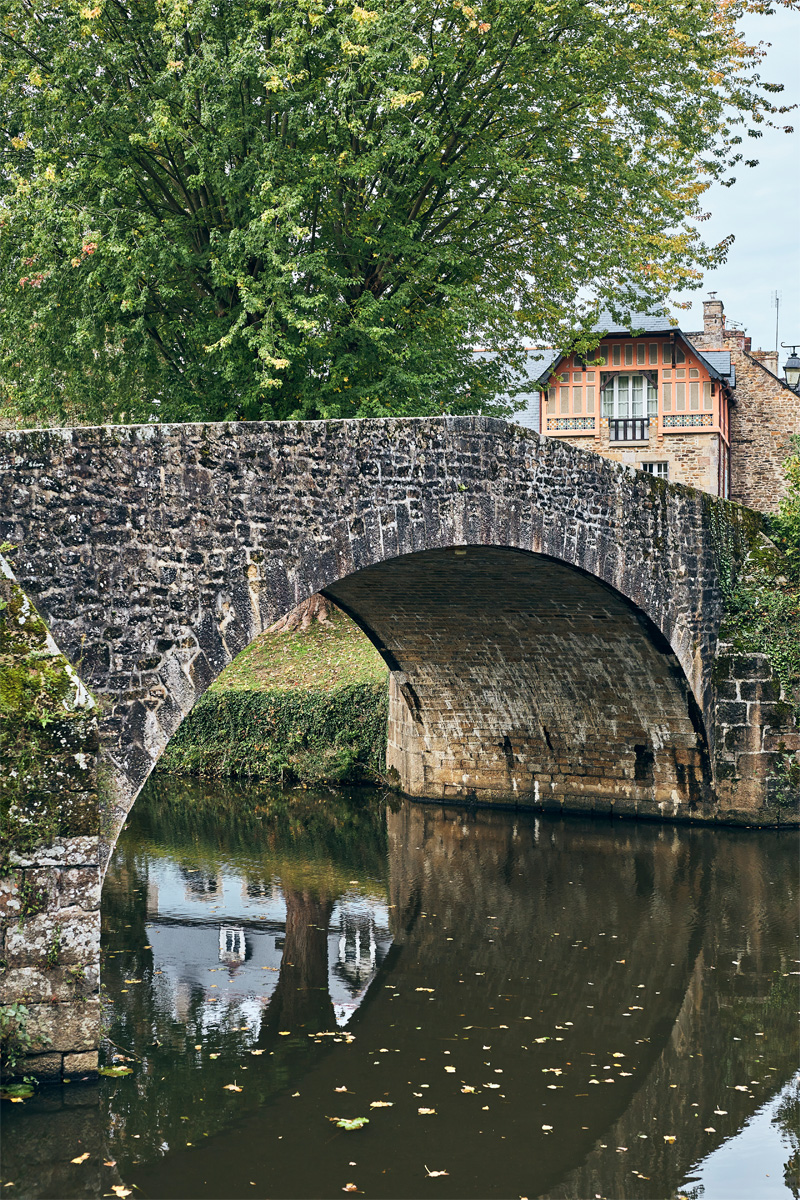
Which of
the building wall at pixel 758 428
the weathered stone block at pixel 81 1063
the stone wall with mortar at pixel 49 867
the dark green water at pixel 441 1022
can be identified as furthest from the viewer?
the building wall at pixel 758 428

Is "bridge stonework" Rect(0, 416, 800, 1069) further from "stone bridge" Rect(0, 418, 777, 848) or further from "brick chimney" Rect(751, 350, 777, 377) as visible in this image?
"brick chimney" Rect(751, 350, 777, 377)

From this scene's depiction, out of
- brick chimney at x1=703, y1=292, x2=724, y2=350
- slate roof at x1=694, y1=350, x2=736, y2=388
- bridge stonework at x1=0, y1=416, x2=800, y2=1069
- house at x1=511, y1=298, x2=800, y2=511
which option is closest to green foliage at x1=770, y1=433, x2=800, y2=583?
bridge stonework at x1=0, y1=416, x2=800, y2=1069

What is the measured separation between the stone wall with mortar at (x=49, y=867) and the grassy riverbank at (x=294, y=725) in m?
11.3

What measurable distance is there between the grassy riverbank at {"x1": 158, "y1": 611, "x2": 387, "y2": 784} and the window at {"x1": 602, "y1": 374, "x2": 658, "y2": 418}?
1013 centimetres

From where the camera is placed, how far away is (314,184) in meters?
11.7

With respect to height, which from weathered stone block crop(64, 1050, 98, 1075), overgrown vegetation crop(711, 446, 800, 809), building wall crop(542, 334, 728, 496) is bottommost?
weathered stone block crop(64, 1050, 98, 1075)

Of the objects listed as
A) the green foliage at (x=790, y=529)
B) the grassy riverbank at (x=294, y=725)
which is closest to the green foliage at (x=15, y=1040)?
the green foliage at (x=790, y=529)

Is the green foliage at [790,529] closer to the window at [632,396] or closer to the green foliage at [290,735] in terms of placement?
the green foliage at [290,735]

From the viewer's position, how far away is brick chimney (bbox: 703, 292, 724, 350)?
30.9 meters

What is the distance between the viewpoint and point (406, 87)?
1140 cm

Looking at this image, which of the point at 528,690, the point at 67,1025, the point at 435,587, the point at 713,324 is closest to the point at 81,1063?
the point at 67,1025

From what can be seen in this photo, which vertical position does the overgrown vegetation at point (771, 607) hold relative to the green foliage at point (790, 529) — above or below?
below

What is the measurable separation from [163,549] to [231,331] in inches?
179

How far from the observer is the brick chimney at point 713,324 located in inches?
1215
